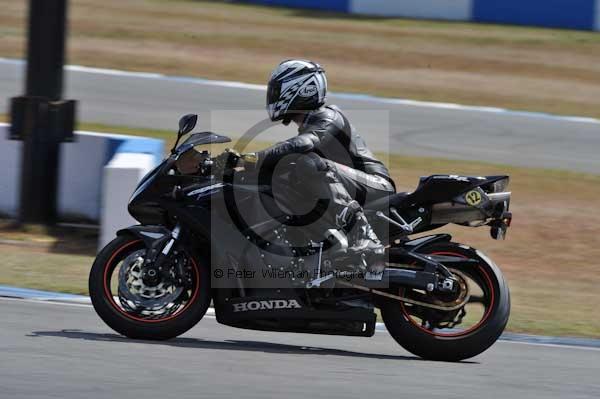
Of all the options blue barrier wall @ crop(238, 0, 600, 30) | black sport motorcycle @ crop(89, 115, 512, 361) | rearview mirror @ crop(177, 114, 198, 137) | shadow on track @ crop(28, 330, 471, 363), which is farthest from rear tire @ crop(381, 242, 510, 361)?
blue barrier wall @ crop(238, 0, 600, 30)

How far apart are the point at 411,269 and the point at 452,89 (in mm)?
14222

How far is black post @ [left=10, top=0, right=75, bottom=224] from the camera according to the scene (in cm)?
1036

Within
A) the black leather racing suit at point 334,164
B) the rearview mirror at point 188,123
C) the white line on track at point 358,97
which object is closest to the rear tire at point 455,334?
the black leather racing suit at point 334,164

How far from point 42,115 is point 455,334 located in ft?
18.2

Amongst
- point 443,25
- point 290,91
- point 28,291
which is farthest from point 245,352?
point 443,25

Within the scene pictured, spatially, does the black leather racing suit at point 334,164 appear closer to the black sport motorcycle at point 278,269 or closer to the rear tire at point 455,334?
the black sport motorcycle at point 278,269

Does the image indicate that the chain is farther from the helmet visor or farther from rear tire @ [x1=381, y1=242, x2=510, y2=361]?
the helmet visor

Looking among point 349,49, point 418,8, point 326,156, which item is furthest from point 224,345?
point 418,8

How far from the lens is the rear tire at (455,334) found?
618cm

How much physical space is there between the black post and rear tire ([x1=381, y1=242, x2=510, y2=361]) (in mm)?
5193

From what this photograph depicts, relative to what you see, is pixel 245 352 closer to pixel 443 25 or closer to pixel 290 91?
pixel 290 91

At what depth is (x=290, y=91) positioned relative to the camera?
6262 mm

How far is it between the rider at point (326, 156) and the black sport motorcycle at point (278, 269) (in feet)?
0.32

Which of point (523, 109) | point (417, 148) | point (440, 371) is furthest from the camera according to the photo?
point (523, 109)
